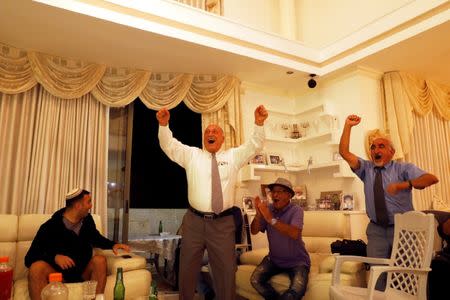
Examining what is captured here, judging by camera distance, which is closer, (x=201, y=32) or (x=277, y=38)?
(x=201, y=32)

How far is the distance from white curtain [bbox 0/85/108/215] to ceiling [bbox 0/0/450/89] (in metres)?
0.56

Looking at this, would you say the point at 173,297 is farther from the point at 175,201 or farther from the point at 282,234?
the point at 175,201

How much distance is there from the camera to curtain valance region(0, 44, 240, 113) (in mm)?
3510

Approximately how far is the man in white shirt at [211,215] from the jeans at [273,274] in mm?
234

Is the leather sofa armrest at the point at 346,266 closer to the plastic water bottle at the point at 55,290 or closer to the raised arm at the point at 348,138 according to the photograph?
the raised arm at the point at 348,138

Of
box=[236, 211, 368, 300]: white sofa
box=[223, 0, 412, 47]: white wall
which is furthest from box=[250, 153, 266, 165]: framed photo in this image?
box=[223, 0, 412, 47]: white wall

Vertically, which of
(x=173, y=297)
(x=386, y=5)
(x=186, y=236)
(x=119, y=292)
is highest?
(x=386, y=5)


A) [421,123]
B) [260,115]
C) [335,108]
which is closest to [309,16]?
[335,108]

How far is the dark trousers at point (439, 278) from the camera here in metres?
2.74

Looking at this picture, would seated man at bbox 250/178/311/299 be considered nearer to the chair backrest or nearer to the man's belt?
the man's belt

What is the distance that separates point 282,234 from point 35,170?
249 cm

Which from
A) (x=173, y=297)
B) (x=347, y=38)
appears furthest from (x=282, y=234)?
(x=347, y=38)

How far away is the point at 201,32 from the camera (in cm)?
363

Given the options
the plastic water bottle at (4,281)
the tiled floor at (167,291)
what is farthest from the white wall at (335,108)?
the plastic water bottle at (4,281)
